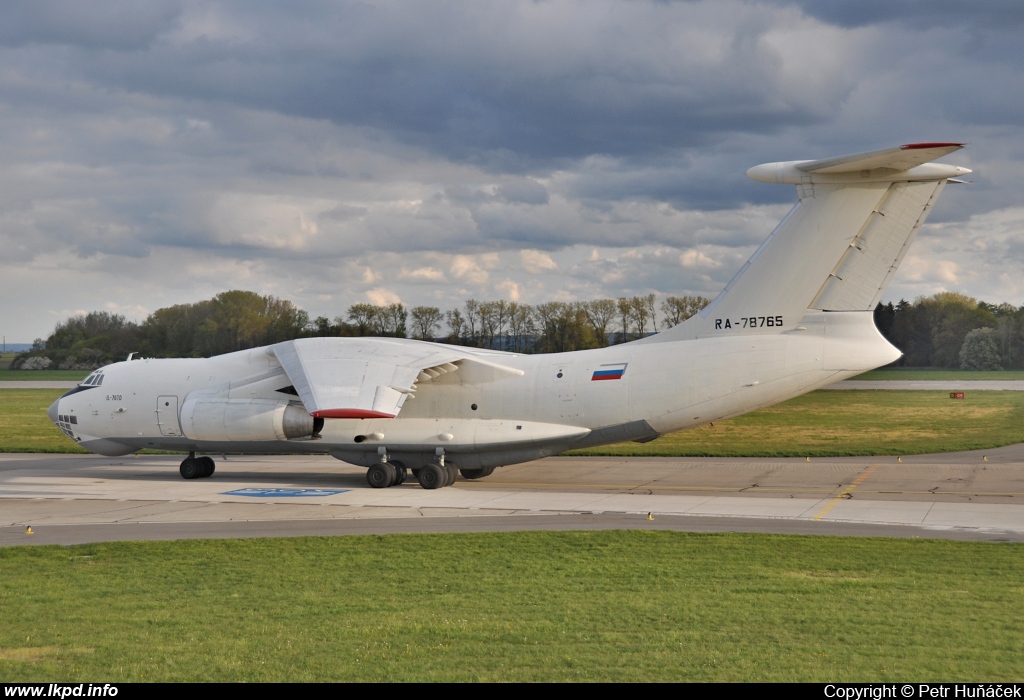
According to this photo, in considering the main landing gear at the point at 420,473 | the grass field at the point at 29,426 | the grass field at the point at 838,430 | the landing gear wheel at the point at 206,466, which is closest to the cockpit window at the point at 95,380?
the landing gear wheel at the point at 206,466


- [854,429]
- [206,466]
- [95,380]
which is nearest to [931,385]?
[854,429]

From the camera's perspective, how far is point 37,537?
50.8ft

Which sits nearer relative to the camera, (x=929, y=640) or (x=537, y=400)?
(x=929, y=640)

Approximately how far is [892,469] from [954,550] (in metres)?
11.7

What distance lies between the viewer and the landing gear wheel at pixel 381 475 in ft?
72.9

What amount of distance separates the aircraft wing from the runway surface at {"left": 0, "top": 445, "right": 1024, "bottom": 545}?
218 cm

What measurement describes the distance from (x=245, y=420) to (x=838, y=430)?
22.2 metres

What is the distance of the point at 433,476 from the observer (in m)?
21.8

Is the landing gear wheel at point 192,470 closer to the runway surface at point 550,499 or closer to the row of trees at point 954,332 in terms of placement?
the runway surface at point 550,499

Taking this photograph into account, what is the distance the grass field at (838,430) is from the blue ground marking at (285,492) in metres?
11.3

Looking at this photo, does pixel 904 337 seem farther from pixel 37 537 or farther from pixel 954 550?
pixel 37 537

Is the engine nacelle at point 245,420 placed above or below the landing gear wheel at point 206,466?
above

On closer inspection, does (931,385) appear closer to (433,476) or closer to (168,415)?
(433,476)
